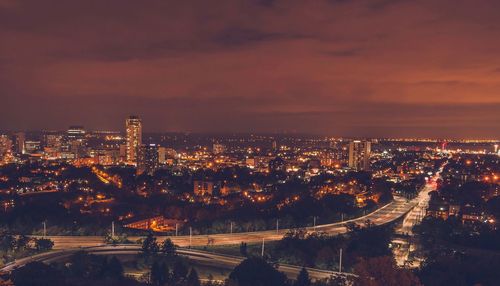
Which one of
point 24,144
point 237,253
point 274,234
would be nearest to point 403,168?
point 274,234

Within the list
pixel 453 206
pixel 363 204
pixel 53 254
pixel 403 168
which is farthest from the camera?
pixel 403 168

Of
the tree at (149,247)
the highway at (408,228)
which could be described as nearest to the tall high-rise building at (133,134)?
the highway at (408,228)

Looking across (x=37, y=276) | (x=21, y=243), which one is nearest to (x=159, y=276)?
(x=37, y=276)

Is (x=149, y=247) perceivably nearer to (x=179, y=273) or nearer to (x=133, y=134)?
(x=179, y=273)

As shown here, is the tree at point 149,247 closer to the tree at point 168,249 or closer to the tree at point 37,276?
the tree at point 168,249

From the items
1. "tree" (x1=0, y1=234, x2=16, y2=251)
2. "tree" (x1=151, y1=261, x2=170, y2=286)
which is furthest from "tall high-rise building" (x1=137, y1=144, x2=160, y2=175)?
"tree" (x1=151, y1=261, x2=170, y2=286)

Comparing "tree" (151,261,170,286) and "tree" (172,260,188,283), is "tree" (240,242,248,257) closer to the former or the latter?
"tree" (172,260,188,283)

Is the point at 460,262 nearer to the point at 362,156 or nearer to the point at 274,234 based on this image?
the point at 274,234
